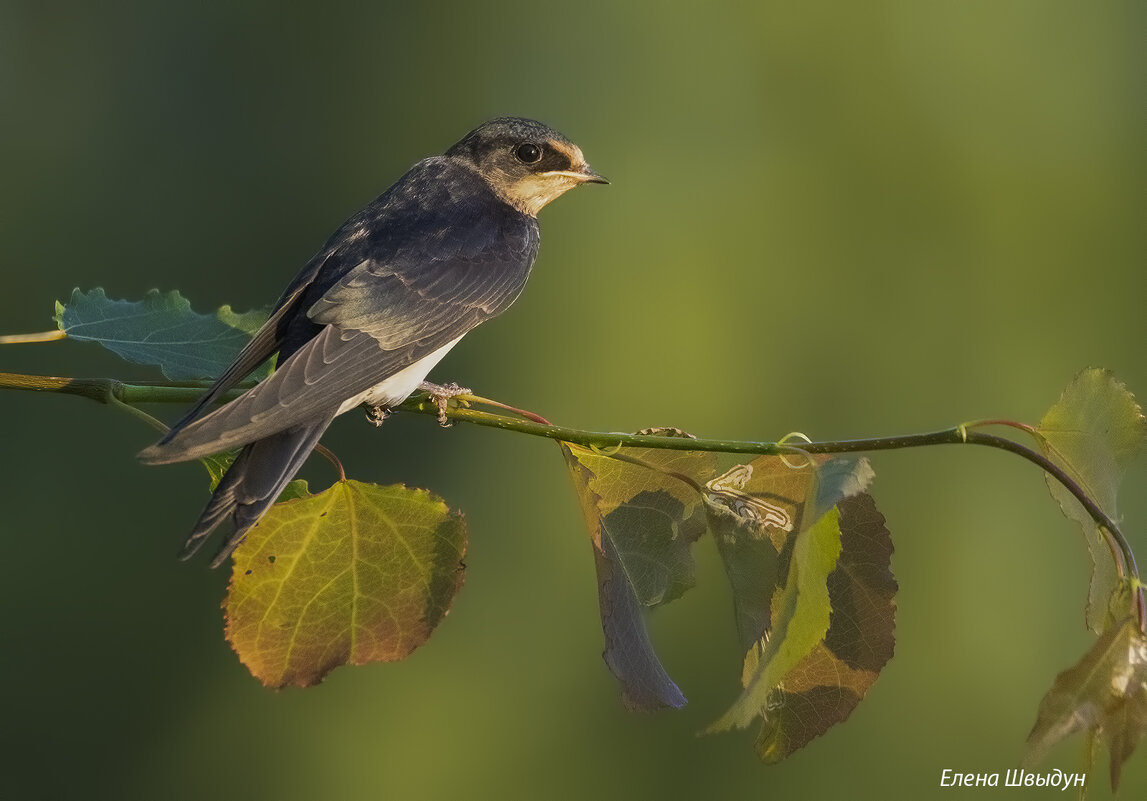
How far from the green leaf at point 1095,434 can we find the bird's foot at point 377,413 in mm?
1056

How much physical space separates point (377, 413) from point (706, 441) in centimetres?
91

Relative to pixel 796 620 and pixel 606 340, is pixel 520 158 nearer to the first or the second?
pixel 796 620

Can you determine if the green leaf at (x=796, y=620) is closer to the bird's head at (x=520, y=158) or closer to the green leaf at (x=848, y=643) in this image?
the green leaf at (x=848, y=643)

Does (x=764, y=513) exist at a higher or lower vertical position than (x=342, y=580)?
higher

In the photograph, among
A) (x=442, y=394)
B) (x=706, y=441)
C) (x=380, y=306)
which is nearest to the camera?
(x=706, y=441)

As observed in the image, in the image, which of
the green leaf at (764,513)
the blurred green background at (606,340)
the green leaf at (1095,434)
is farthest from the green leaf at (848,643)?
the blurred green background at (606,340)

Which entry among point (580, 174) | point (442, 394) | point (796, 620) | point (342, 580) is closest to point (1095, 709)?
point (796, 620)

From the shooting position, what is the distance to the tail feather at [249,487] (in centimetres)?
143

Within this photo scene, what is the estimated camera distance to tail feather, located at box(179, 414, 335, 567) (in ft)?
4.69

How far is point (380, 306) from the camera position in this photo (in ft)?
6.68

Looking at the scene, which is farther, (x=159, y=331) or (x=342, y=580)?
(x=159, y=331)

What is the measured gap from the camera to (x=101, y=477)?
273 inches

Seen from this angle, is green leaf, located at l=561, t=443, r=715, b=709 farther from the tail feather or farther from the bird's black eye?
the bird's black eye

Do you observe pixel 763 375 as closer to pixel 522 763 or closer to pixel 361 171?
pixel 522 763
